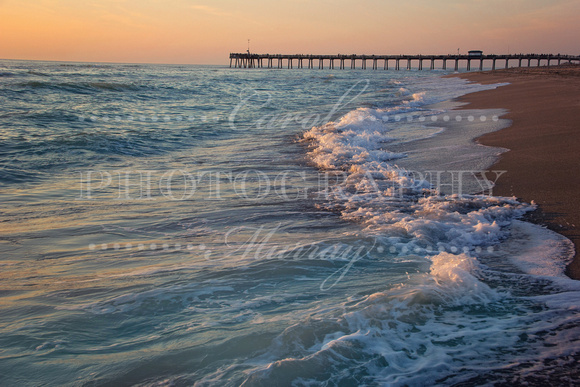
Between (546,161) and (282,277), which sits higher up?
(546,161)

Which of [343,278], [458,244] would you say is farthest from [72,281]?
[458,244]

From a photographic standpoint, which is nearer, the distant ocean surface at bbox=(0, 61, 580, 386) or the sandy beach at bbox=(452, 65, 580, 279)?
the distant ocean surface at bbox=(0, 61, 580, 386)

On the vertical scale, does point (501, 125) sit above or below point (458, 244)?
Answer: above

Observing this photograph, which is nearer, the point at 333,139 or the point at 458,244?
the point at 458,244

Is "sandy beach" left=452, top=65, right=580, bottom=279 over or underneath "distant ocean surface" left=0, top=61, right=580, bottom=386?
over

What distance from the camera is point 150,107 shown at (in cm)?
1822

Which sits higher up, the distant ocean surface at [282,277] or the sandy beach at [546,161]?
the sandy beach at [546,161]

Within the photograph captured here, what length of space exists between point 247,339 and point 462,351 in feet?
4.05

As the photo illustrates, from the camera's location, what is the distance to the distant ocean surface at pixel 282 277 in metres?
2.35

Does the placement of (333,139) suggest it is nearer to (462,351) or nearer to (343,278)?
(343,278)

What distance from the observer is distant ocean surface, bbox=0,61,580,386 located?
2.35 metres

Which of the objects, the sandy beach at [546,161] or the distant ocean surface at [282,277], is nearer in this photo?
the distant ocean surface at [282,277]

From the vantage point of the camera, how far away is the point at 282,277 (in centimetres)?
341

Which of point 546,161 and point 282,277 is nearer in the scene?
point 282,277
